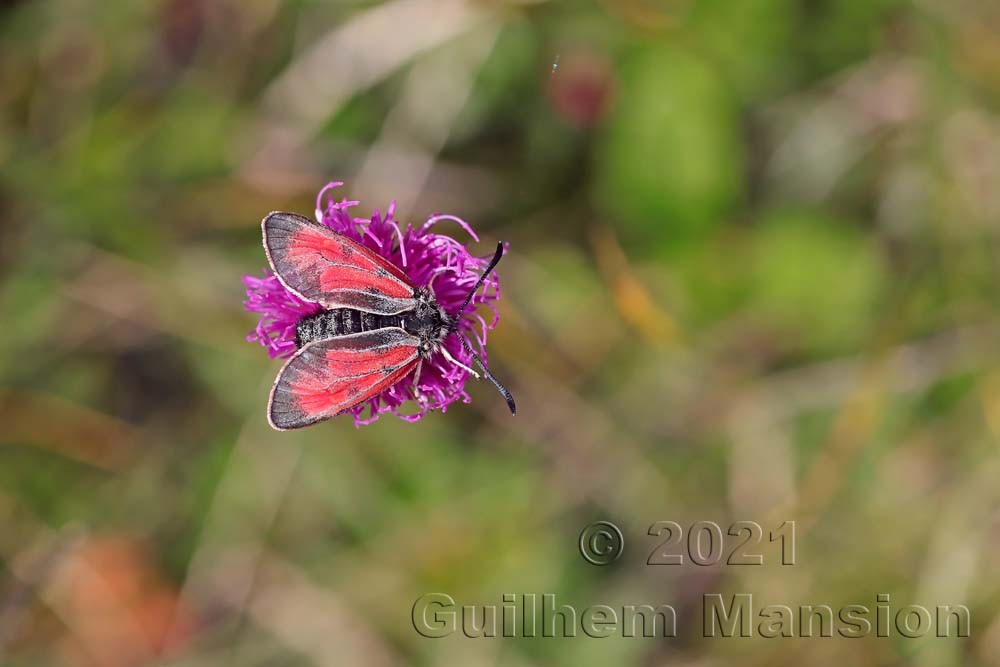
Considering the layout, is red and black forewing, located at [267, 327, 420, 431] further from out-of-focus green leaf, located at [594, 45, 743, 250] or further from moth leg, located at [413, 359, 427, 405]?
out-of-focus green leaf, located at [594, 45, 743, 250]

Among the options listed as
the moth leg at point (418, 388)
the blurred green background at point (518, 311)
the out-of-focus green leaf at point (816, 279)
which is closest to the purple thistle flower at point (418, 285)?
the moth leg at point (418, 388)

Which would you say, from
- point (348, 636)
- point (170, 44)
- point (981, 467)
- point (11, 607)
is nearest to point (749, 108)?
point (981, 467)

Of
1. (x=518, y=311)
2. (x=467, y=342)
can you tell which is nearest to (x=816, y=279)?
(x=518, y=311)

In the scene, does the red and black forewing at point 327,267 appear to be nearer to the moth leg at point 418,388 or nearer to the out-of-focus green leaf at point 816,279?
the moth leg at point 418,388

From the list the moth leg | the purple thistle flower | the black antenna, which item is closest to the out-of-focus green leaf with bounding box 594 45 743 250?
the purple thistle flower

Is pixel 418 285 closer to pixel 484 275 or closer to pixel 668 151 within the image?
pixel 484 275

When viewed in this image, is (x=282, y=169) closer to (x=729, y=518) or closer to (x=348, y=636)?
(x=348, y=636)
